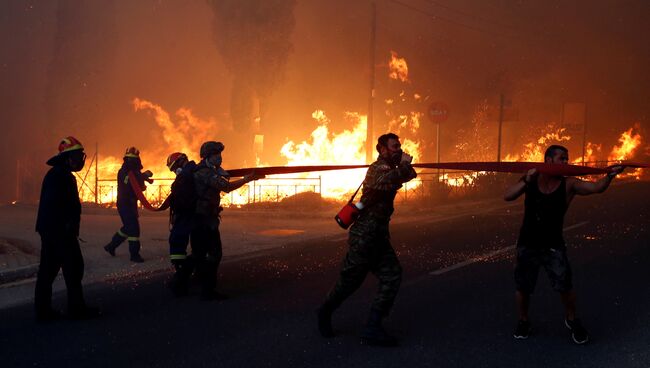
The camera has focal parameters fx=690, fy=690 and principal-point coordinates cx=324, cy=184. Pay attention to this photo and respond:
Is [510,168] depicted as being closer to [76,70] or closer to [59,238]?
[59,238]

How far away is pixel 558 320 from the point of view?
6570 mm

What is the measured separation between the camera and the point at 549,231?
225 inches

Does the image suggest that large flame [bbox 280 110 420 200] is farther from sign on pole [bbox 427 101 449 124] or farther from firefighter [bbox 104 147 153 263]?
firefighter [bbox 104 147 153 263]

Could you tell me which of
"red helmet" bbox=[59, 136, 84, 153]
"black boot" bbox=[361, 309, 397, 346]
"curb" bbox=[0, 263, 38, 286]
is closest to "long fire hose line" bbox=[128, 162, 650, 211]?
"black boot" bbox=[361, 309, 397, 346]

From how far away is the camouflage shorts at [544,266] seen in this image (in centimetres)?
568

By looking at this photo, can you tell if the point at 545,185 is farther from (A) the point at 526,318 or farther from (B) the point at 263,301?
(B) the point at 263,301

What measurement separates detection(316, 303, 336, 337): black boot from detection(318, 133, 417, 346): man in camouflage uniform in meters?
0.24

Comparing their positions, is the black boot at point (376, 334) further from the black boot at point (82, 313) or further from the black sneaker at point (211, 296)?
the black boot at point (82, 313)

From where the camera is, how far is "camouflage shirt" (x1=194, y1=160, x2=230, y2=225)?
7.43 m

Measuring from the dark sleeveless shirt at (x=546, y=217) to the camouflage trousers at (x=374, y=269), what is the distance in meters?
1.17

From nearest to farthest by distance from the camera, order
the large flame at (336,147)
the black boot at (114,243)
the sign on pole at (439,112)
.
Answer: the black boot at (114,243)
the sign on pole at (439,112)
the large flame at (336,147)

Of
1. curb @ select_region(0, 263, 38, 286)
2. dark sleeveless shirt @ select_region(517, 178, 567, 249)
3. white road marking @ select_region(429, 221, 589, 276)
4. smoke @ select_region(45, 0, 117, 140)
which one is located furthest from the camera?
smoke @ select_region(45, 0, 117, 140)

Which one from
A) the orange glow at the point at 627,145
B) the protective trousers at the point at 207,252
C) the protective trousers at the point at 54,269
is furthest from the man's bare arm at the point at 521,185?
the orange glow at the point at 627,145

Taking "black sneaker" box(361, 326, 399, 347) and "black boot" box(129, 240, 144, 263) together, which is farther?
"black boot" box(129, 240, 144, 263)
